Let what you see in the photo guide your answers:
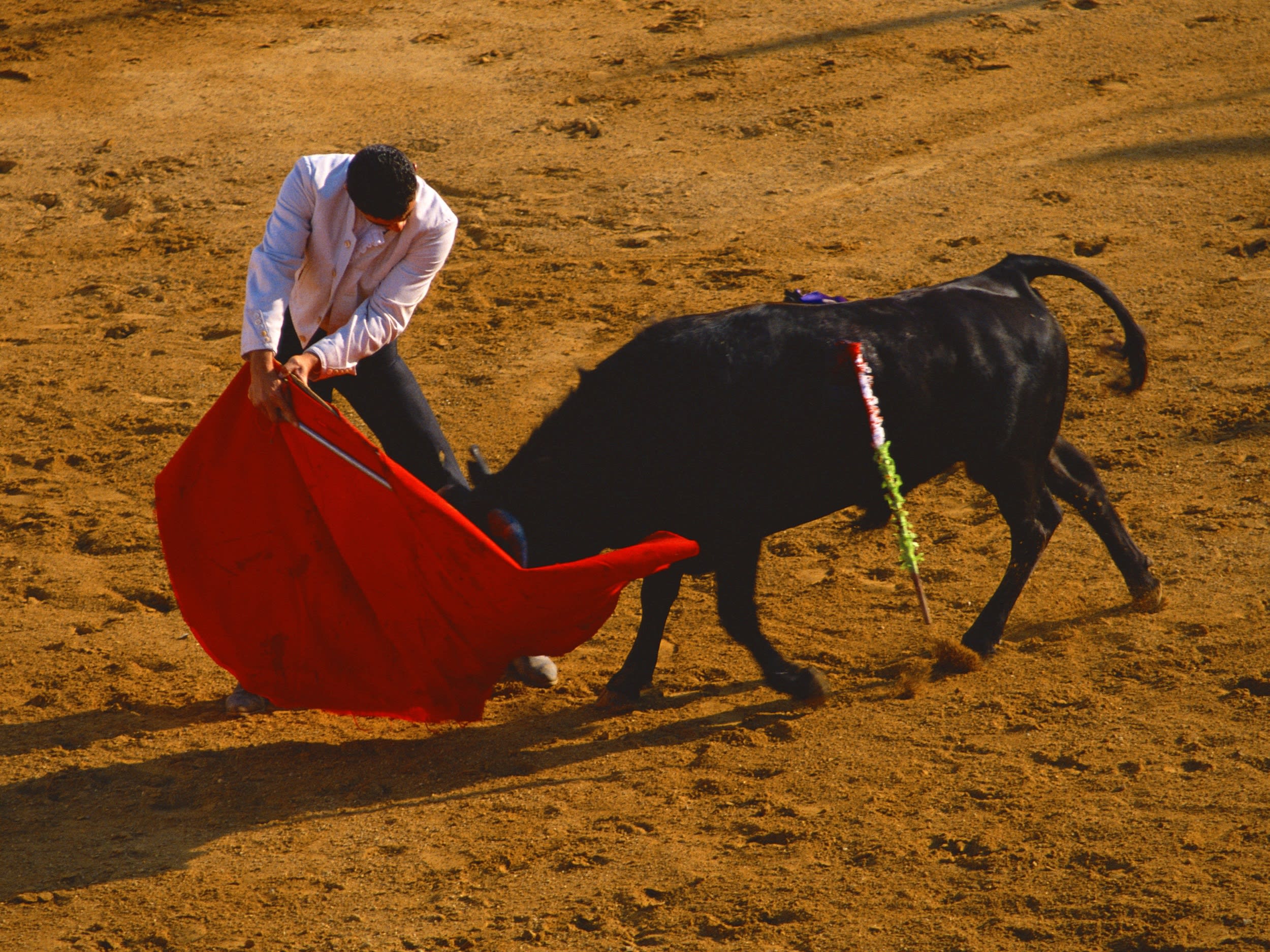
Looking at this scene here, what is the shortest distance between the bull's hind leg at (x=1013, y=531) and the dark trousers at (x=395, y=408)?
1.86 meters

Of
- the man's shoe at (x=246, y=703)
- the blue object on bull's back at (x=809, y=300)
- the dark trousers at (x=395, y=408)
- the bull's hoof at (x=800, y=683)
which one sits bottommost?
the bull's hoof at (x=800, y=683)

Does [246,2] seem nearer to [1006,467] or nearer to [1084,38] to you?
[1084,38]

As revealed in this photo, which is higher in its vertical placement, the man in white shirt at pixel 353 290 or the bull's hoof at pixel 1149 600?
the man in white shirt at pixel 353 290

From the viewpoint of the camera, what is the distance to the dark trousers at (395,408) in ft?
14.1

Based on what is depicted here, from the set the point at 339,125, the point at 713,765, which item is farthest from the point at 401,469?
the point at 339,125

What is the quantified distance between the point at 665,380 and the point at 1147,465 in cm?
273

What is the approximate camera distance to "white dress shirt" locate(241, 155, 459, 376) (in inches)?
156

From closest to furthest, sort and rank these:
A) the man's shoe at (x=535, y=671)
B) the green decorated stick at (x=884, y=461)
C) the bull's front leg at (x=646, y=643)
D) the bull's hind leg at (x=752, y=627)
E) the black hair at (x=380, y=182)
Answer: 1. the black hair at (x=380, y=182)
2. the green decorated stick at (x=884, y=461)
3. the bull's hind leg at (x=752, y=627)
4. the bull's front leg at (x=646, y=643)
5. the man's shoe at (x=535, y=671)

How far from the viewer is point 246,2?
37.8 ft

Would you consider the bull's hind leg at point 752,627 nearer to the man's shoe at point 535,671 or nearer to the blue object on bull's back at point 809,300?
the man's shoe at point 535,671

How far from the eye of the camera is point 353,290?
13.8 feet

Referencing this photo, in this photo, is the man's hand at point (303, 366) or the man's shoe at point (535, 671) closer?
the man's hand at point (303, 366)

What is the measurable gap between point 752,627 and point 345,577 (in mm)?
1383

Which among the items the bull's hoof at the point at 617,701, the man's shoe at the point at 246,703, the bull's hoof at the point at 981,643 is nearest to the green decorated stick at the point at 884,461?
the bull's hoof at the point at 981,643
